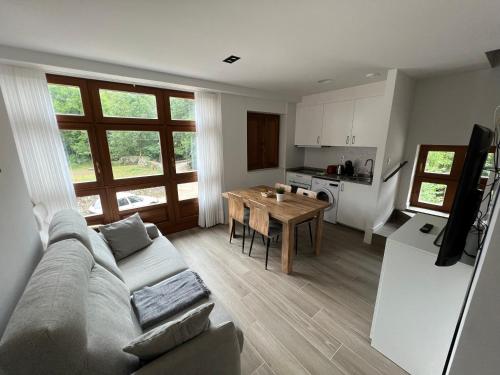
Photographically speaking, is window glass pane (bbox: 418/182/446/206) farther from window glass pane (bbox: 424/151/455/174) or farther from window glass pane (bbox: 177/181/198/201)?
window glass pane (bbox: 177/181/198/201)

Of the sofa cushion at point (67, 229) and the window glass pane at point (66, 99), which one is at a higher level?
the window glass pane at point (66, 99)

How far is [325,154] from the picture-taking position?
14.6 feet

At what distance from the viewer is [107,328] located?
97 centimetres

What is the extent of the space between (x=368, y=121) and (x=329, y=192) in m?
1.35

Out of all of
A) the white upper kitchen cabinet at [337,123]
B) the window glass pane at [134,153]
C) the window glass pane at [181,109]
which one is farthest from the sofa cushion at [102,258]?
the white upper kitchen cabinet at [337,123]

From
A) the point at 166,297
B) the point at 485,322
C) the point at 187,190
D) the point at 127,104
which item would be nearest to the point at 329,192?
the point at 187,190

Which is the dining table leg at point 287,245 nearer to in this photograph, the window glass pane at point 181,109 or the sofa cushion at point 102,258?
the sofa cushion at point 102,258

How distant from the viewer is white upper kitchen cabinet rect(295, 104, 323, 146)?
13.4 feet

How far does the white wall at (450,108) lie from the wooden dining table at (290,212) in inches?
77.4

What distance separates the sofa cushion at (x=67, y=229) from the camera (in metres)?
1.43

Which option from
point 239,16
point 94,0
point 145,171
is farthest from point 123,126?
point 239,16

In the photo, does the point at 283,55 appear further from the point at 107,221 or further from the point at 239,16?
the point at 107,221

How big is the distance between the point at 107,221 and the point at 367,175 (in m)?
4.40

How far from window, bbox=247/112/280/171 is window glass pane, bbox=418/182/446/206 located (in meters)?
2.68
